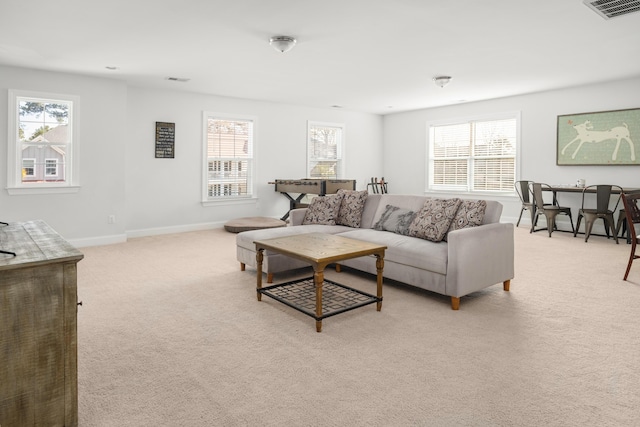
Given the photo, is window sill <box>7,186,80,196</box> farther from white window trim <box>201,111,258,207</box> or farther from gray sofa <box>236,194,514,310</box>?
gray sofa <box>236,194,514,310</box>

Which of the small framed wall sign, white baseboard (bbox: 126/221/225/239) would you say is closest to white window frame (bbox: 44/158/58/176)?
white baseboard (bbox: 126/221/225/239)

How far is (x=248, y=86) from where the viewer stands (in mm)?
6707

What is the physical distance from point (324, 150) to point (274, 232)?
5.15 m

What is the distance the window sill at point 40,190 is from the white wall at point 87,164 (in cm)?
5

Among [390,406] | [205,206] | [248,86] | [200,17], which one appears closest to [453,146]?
[248,86]

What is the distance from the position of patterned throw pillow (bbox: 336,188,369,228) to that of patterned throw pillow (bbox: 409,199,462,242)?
868mm

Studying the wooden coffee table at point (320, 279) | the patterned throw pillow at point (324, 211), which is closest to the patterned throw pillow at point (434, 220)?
the wooden coffee table at point (320, 279)

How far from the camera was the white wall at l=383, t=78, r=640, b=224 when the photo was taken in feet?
21.6

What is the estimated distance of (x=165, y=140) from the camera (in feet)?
22.9

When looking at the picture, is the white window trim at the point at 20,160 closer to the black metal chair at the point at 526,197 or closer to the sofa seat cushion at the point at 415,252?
the sofa seat cushion at the point at 415,252

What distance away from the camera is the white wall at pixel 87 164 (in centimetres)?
541

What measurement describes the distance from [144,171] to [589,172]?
23.2 feet

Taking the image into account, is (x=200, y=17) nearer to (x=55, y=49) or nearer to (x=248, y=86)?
(x=55, y=49)

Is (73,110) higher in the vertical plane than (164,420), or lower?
higher
